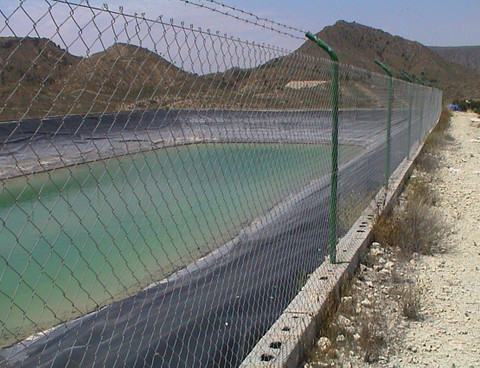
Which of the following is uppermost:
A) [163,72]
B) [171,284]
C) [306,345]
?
[163,72]

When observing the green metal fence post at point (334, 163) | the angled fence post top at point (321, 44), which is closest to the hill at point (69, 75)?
the angled fence post top at point (321, 44)

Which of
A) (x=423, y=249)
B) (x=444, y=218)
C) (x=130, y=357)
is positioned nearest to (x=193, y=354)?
(x=130, y=357)

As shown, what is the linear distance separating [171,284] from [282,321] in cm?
244

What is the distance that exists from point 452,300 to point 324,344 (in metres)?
1.74

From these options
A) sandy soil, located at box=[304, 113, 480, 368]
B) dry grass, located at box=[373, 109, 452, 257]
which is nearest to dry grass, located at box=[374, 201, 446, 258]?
dry grass, located at box=[373, 109, 452, 257]

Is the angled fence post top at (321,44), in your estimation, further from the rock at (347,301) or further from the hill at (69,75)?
the rock at (347,301)

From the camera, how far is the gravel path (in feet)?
13.2

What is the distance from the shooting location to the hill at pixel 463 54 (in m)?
139

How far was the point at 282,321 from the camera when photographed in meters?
4.01

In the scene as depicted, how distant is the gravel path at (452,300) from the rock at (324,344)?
20.1 inches

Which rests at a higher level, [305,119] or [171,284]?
[305,119]

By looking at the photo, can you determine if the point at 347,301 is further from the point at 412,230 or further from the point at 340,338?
the point at 412,230

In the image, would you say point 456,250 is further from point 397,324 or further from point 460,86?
point 460,86

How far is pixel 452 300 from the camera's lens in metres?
4.99
